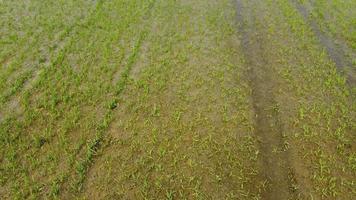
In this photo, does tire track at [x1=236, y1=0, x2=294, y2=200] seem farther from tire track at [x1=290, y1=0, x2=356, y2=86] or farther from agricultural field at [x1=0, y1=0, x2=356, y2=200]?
tire track at [x1=290, y1=0, x2=356, y2=86]

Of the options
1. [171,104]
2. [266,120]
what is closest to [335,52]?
[266,120]

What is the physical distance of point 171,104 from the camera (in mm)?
12820

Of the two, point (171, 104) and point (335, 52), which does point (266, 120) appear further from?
point (335, 52)

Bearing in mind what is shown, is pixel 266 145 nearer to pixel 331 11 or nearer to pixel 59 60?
pixel 59 60

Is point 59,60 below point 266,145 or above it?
above

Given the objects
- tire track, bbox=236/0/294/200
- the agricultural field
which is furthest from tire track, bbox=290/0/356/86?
tire track, bbox=236/0/294/200

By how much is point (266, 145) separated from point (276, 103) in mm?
2362

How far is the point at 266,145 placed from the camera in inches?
449

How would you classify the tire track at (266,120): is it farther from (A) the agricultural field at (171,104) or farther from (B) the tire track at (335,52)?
(B) the tire track at (335,52)

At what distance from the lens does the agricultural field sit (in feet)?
32.6

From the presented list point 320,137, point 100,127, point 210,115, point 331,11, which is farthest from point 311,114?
point 331,11

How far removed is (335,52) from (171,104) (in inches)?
337

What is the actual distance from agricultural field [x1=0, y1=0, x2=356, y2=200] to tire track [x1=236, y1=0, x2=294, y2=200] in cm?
4

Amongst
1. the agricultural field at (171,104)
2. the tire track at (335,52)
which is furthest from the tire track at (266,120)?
the tire track at (335,52)
